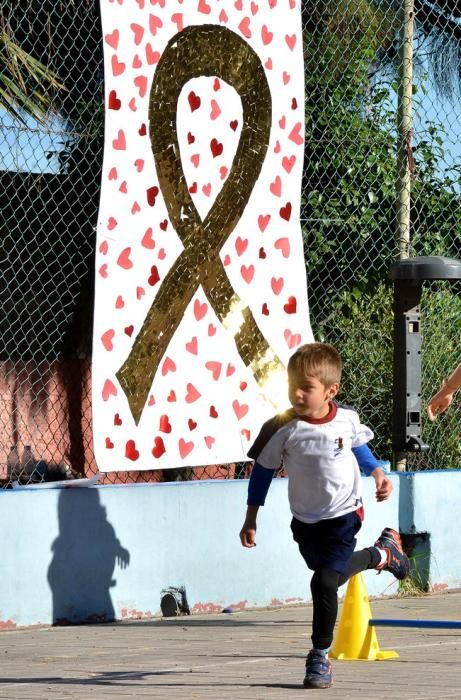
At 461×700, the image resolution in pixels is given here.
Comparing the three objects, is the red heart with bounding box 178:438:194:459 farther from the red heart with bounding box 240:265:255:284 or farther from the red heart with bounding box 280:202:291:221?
the red heart with bounding box 280:202:291:221

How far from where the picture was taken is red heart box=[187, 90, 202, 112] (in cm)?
862

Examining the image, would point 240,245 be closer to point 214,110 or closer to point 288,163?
point 288,163

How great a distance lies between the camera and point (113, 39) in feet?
27.1

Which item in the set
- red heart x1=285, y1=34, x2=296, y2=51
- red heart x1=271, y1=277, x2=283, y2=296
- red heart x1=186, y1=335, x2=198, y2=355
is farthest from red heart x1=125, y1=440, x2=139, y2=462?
red heart x1=285, y1=34, x2=296, y2=51

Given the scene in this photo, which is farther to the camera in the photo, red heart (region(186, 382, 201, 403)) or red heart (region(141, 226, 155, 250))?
red heart (region(186, 382, 201, 403))

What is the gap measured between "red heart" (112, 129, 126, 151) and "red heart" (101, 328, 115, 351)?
1.00m

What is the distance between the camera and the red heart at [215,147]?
8.72 metres

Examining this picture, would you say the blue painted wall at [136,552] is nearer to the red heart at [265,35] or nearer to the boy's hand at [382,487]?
the boy's hand at [382,487]

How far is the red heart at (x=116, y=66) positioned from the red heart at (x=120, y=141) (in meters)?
0.31

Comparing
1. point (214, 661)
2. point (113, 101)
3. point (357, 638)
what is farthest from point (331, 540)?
point (113, 101)

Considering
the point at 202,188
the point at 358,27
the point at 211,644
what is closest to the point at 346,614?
the point at 211,644

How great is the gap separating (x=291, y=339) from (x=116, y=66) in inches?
76.8

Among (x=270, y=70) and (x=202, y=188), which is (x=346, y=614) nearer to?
(x=202, y=188)

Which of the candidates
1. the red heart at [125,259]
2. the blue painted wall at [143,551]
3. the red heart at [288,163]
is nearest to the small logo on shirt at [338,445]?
the blue painted wall at [143,551]
